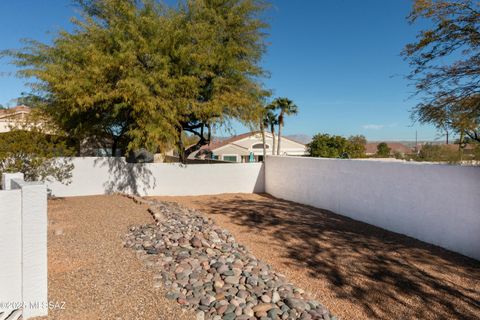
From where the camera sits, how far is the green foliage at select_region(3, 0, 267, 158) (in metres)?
9.84

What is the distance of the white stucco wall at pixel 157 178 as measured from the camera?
38.6 feet

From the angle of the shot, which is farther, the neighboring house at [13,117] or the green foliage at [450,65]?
the neighboring house at [13,117]

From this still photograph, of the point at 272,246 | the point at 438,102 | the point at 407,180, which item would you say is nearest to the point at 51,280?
the point at 272,246

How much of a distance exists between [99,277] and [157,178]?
9170mm

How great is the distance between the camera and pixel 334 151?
30516mm

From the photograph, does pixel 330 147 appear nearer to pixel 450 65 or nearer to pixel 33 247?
pixel 450 65

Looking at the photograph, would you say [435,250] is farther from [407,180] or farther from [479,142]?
[479,142]

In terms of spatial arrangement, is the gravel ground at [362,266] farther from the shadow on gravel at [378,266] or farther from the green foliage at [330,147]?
the green foliage at [330,147]

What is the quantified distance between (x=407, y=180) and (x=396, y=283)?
11.0 feet

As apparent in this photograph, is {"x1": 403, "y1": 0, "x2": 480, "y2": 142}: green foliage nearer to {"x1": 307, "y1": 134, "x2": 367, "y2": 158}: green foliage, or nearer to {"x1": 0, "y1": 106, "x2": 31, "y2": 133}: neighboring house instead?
{"x1": 0, "y1": 106, "x2": 31, "y2": 133}: neighboring house

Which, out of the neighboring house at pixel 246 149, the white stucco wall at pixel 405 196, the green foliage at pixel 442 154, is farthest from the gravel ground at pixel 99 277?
the neighboring house at pixel 246 149

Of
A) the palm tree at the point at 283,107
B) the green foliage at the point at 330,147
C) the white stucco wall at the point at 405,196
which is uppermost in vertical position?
the palm tree at the point at 283,107

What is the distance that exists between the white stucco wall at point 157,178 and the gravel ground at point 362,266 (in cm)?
460

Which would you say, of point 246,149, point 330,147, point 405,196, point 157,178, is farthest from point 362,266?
point 246,149
